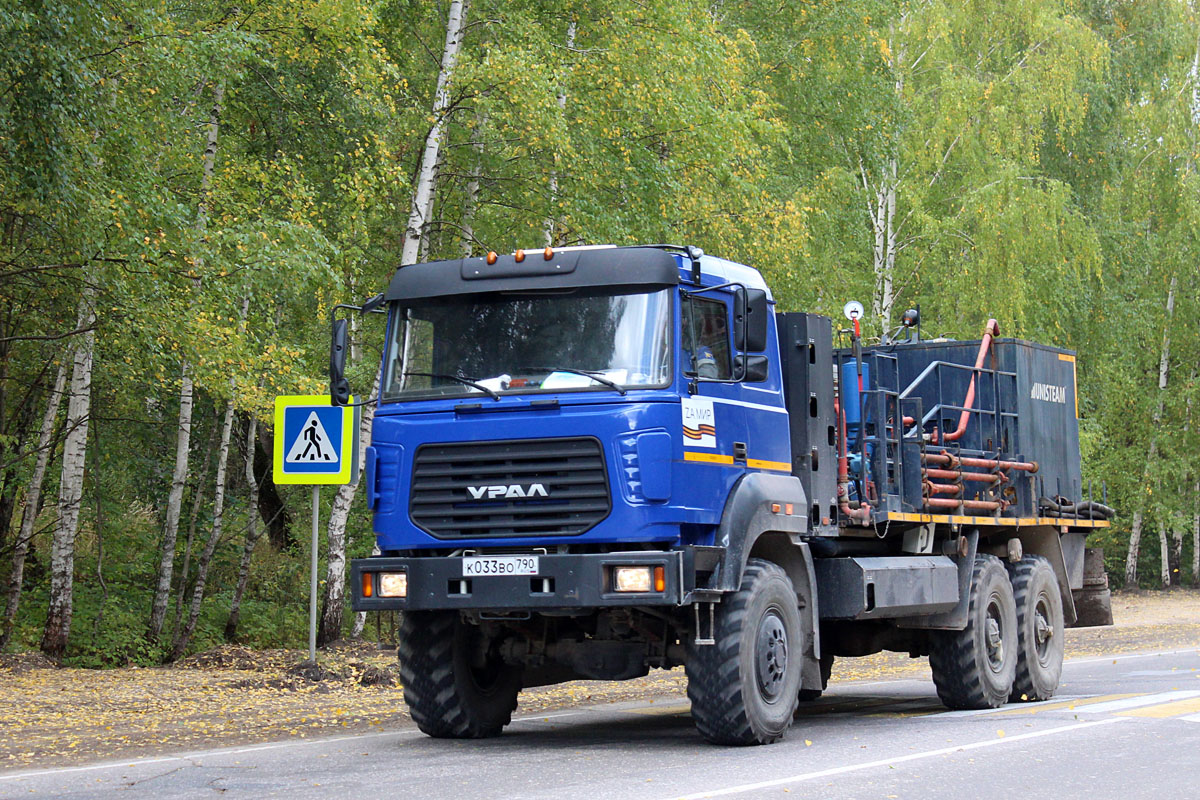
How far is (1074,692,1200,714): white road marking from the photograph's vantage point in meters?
12.3

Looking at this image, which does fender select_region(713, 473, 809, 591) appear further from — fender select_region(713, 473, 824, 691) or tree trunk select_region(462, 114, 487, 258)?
tree trunk select_region(462, 114, 487, 258)

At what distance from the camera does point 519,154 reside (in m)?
21.0

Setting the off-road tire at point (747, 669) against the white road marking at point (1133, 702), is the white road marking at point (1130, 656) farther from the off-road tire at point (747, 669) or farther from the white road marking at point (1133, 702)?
the off-road tire at point (747, 669)

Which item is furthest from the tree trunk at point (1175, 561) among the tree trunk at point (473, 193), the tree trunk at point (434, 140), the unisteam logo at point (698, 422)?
the unisteam logo at point (698, 422)

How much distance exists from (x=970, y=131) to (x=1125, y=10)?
10.5 meters

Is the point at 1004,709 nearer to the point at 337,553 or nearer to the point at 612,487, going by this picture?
the point at 612,487

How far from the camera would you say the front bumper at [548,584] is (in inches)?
377

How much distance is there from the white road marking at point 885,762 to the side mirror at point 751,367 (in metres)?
2.78

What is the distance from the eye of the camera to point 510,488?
9.91 meters

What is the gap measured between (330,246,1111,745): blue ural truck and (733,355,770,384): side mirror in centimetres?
1

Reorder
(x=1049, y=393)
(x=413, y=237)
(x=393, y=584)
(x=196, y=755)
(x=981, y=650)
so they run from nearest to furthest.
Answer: (x=196, y=755)
(x=393, y=584)
(x=981, y=650)
(x=1049, y=393)
(x=413, y=237)

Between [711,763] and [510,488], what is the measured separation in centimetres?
222

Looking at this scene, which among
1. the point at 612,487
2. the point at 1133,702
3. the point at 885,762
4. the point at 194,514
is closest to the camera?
the point at 885,762

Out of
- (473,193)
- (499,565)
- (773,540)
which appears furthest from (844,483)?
(473,193)
